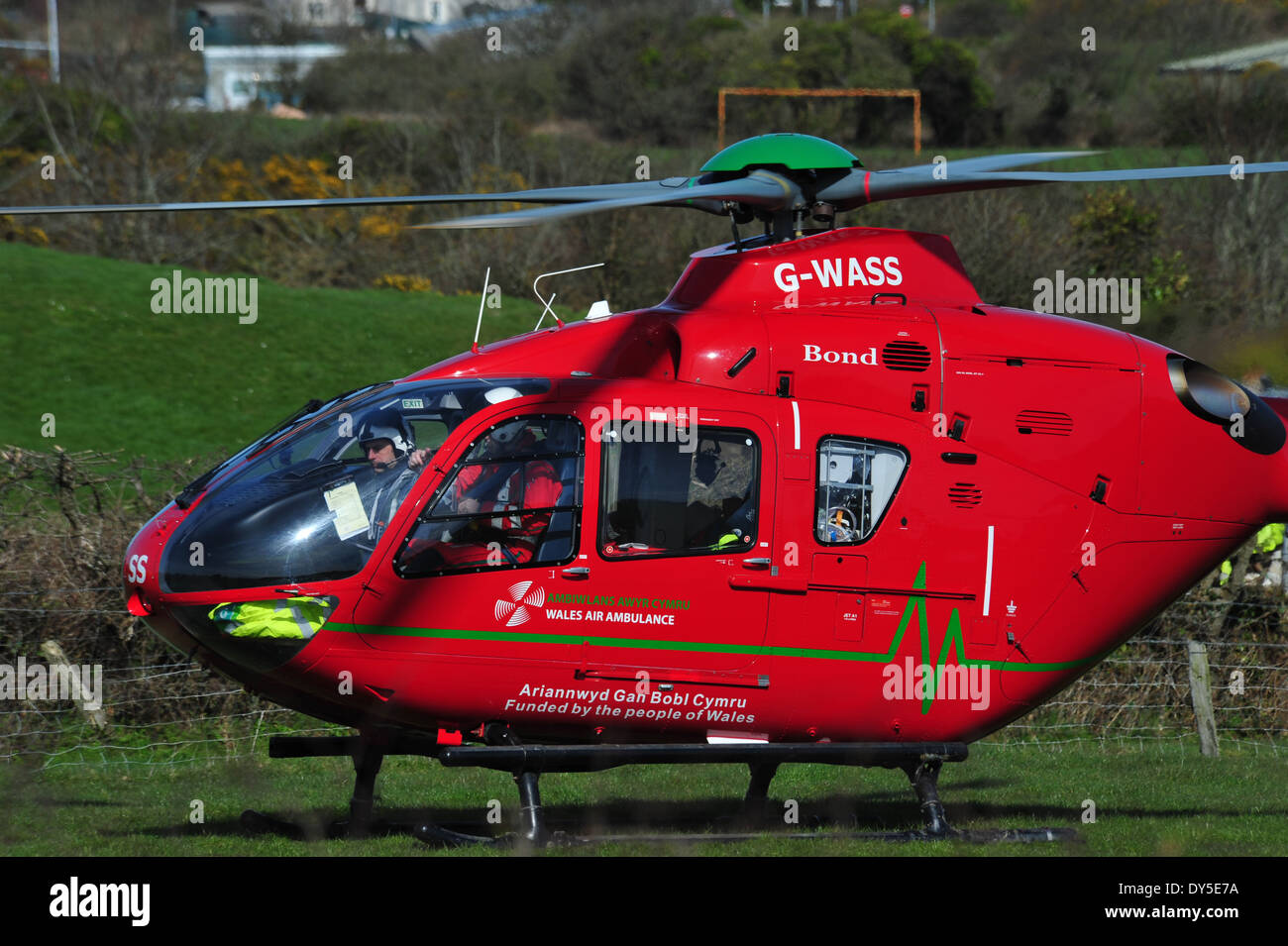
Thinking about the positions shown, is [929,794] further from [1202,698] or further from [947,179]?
[1202,698]

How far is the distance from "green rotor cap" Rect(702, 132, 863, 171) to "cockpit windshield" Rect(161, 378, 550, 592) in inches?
67.0

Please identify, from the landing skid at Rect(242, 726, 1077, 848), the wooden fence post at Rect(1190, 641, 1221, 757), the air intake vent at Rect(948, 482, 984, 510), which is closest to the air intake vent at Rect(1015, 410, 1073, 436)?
the air intake vent at Rect(948, 482, 984, 510)

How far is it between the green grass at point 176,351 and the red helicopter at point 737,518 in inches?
536

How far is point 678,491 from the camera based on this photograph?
26.6ft

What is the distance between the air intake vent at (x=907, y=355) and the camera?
8484mm

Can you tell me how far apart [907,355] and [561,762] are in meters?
3.05

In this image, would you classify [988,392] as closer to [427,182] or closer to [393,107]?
[427,182]

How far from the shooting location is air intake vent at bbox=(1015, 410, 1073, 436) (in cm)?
859

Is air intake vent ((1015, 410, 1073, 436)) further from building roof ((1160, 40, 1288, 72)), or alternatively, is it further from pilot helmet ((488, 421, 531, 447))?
building roof ((1160, 40, 1288, 72))

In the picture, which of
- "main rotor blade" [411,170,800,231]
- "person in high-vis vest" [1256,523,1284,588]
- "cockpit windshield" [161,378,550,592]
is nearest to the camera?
"main rotor blade" [411,170,800,231]

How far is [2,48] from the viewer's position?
50.2m

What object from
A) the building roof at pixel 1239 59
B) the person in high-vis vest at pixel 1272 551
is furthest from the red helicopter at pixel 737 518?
the building roof at pixel 1239 59

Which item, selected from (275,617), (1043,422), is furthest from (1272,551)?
(275,617)

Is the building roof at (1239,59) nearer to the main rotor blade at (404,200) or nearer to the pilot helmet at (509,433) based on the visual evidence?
the main rotor blade at (404,200)
